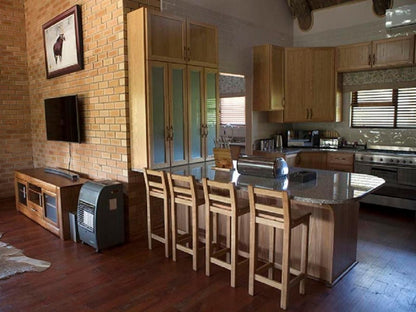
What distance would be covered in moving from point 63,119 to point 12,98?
1.85 m

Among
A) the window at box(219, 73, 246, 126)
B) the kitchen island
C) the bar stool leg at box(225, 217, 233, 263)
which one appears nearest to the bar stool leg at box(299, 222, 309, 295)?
the kitchen island

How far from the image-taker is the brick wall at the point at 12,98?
5559mm

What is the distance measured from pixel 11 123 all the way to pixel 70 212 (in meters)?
2.86

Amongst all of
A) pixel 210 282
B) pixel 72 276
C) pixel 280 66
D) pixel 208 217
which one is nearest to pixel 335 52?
pixel 280 66

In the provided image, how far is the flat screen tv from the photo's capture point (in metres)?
4.33

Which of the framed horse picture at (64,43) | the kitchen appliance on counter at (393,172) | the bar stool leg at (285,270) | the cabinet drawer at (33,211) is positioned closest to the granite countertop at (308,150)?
the kitchen appliance on counter at (393,172)

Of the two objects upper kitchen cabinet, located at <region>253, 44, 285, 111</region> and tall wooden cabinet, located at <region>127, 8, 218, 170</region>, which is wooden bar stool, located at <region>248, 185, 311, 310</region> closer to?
tall wooden cabinet, located at <region>127, 8, 218, 170</region>

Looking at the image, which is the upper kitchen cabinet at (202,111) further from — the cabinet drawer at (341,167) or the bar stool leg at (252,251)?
the cabinet drawer at (341,167)

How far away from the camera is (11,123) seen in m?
5.77

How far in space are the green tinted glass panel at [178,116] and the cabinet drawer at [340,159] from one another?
2665 mm

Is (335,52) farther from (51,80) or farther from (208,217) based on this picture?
(51,80)

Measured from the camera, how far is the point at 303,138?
5.89 meters

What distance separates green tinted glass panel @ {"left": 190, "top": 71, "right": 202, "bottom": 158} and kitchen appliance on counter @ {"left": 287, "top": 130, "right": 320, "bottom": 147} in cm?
249

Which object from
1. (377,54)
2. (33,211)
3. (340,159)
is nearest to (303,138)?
(340,159)
